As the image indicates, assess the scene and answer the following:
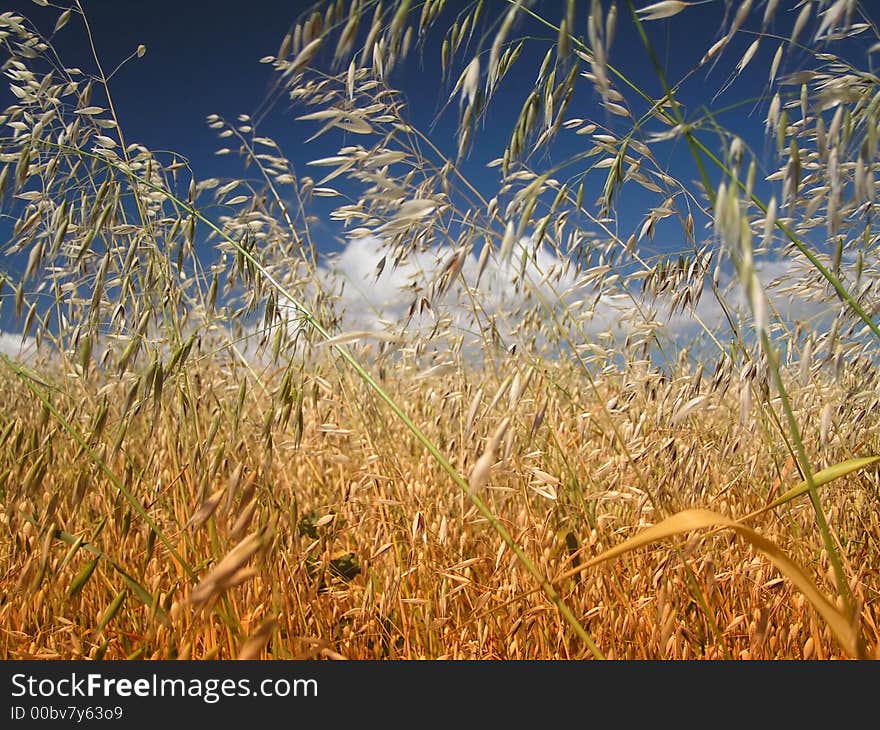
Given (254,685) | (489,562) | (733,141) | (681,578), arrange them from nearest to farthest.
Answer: (733,141), (254,685), (681,578), (489,562)

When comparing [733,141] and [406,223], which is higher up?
[406,223]

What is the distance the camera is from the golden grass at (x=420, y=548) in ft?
4.07

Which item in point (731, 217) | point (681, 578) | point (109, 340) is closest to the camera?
point (731, 217)

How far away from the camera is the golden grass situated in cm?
124

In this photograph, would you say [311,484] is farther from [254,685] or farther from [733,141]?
[733,141]

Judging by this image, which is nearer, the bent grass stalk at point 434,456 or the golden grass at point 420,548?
the bent grass stalk at point 434,456

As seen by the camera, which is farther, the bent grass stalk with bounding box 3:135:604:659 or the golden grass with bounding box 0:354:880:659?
the golden grass with bounding box 0:354:880:659

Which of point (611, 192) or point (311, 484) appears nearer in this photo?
point (611, 192)

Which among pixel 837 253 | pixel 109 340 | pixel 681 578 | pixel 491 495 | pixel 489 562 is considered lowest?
pixel 681 578

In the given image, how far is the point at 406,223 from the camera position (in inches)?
44.1

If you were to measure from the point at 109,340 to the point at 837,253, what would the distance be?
6.70ft

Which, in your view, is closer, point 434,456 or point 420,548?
point 434,456

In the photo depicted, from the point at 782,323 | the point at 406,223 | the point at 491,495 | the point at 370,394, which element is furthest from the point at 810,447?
the point at 406,223

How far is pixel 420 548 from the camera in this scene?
1.58 metres
